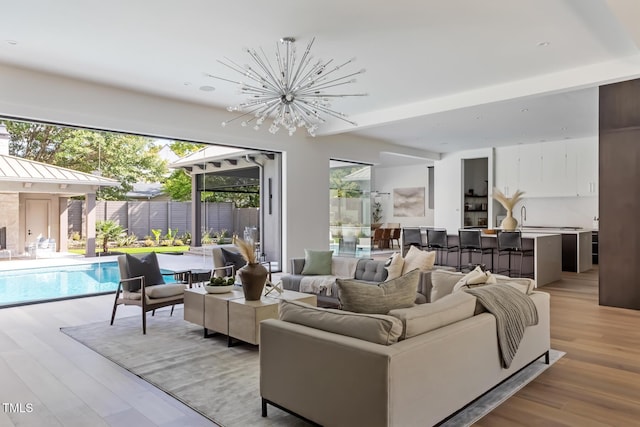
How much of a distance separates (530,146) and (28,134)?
10.7 meters

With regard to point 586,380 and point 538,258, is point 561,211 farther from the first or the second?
point 586,380

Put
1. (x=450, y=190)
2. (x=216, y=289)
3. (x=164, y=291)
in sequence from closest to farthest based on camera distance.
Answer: (x=216, y=289), (x=164, y=291), (x=450, y=190)

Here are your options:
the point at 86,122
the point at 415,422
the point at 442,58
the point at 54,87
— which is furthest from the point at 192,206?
the point at 415,422

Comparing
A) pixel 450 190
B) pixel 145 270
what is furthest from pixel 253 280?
pixel 450 190

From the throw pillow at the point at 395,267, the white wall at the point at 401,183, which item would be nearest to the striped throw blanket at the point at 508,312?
the throw pillow at the point at 395,267

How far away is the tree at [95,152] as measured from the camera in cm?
597

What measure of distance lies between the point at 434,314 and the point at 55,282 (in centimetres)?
598

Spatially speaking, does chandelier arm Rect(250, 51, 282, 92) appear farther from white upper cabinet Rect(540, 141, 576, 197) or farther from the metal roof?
white upper cabinet Rect(540, 141, 576, 197)

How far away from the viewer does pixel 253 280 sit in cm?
427

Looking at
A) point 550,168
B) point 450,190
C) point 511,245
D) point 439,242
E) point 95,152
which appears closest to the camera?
point 95,152

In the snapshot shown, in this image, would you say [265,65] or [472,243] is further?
[472,243]

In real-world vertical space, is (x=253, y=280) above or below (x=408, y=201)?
below

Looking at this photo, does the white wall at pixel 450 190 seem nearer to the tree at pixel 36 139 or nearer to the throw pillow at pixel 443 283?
the throw pillow at pixel 443 283

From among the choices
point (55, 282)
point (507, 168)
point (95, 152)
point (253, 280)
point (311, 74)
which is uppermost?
point (311, 74)
